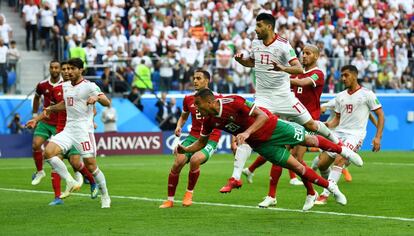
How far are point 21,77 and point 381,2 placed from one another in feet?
57.7

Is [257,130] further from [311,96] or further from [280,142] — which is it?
[311,96]

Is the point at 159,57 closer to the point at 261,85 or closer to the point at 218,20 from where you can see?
the point at 218,20

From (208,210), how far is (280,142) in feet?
6.59

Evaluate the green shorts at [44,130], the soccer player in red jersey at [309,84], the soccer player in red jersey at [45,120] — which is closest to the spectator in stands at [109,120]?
the soccer player in red jersey at [45,120]

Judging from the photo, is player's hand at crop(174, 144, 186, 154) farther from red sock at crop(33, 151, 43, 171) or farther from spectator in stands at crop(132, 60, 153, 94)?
spectator in stands at crop(132, 60, 153, 94)

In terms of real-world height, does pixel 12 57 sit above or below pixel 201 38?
below

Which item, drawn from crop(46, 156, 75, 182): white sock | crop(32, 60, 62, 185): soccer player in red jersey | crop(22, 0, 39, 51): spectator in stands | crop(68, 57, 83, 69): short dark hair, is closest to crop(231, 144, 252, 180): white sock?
crop(46, 156, 75, 182): white sock

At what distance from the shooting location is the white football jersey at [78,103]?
16.3 metres

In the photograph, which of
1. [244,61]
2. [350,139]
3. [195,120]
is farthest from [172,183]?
[350,139]

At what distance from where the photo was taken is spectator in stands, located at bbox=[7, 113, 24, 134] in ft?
111

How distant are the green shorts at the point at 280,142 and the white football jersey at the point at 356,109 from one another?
3495 millimetres

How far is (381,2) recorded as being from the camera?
45.2 meters

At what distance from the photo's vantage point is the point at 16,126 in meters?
33.9

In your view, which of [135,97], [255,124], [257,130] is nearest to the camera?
[255,124]
